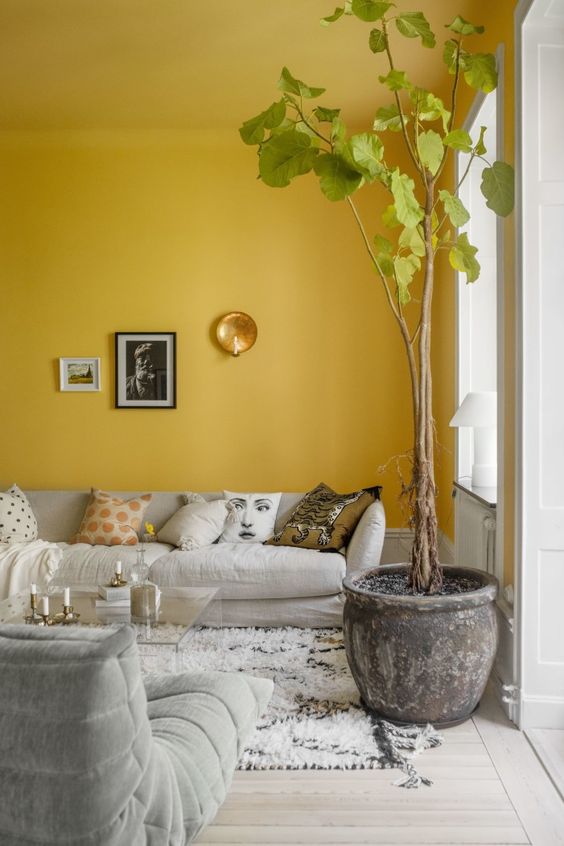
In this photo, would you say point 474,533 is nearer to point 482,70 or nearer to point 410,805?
point 410,805

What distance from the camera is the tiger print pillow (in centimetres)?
445

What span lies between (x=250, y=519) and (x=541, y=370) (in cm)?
232

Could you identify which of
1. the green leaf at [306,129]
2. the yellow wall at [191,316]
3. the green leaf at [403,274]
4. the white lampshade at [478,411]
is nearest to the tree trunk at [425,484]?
the green leaf at [403,274]

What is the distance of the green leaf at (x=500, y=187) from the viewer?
9.66 feet

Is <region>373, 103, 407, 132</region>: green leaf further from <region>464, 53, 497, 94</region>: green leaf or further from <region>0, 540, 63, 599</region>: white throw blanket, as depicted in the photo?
<region>0, 540, 63, 599</region>: white throw blanket

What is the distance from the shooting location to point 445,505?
→ 5059mm

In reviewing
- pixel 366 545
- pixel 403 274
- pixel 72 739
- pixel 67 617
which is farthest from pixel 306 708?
pixel 72 739

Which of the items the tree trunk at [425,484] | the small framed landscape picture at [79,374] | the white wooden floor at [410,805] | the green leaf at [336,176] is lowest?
the white wooden floor at [410,805]

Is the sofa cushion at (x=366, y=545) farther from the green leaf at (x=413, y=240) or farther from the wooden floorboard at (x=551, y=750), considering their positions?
the green leaf at (x=413, y=240)

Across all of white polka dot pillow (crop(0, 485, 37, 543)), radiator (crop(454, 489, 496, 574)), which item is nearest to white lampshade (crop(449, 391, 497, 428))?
radiator (crop(454, 489, 496, 574))

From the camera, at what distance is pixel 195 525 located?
4605 mm

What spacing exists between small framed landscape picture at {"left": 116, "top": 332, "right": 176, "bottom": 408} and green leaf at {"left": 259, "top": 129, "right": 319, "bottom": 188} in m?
2.58

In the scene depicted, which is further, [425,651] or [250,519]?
[250,519]

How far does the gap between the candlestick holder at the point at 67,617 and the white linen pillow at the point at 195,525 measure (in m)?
1.23
